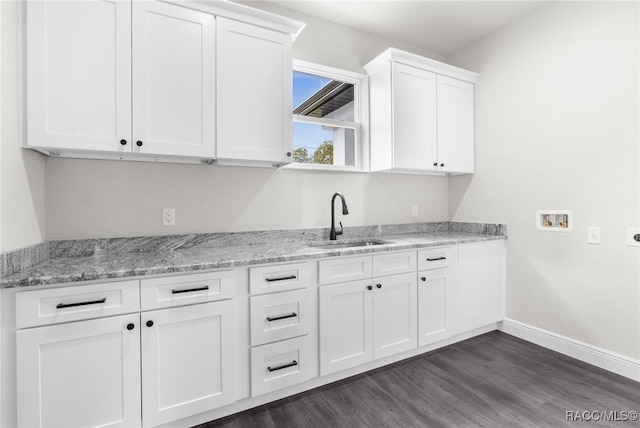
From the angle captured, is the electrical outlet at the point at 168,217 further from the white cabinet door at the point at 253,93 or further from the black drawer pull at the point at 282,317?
the black drawer pull at the point at 282,317

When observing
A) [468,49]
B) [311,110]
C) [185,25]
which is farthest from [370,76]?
[185,25]

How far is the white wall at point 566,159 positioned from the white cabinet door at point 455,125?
106 mm

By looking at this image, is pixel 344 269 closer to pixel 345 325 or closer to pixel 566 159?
pixel 345 325

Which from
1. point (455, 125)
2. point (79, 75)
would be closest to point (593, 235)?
point (455, 125)

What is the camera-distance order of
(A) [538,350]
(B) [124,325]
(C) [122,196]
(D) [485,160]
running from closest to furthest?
(B) [124,325] < (C) [122,196] < (A) [538,350] < (D) [485,160]

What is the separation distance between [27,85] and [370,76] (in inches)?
94.9

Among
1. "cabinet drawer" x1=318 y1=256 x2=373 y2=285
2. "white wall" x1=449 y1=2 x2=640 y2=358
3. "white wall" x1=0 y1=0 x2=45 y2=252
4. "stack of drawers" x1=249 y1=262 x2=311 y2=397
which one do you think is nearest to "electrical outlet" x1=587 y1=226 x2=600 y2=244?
"white wall" x1=449 y1=2 x2=640 y2=358

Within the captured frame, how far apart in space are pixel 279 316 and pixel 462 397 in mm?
1231

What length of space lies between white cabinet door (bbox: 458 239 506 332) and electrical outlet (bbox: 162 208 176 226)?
2220 mm

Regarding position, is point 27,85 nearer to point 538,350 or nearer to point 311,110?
point 311,110

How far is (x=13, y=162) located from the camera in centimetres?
148

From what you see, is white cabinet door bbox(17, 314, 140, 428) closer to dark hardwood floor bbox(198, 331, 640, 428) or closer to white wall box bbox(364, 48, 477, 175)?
dark hardwood floor bbox(198, 331, 640, 428)

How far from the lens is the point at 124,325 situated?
1.48 m

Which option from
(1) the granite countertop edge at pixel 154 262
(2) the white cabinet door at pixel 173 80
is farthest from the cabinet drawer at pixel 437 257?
(2) the white cabinet door at pixel 173 80
